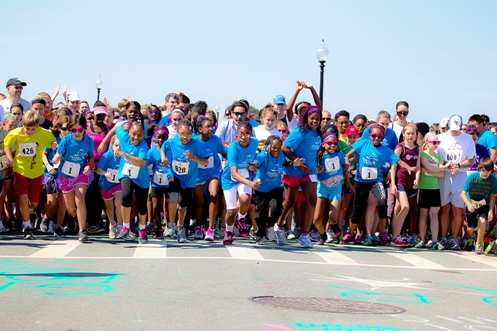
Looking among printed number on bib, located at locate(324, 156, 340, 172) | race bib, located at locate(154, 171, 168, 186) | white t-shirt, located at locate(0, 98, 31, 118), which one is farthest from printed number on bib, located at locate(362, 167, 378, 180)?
white t-shirt, located at locate(0, 98, 31, 118)

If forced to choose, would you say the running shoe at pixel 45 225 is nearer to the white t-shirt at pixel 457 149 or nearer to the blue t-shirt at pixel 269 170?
the blue t-shirt at pixel 269 170

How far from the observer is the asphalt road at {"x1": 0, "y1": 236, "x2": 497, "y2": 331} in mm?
7238

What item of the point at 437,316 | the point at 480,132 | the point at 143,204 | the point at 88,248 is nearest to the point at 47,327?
the point at 437,316

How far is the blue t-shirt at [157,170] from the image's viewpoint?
46.3 ft

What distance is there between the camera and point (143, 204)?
13.8m

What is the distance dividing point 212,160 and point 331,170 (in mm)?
1856

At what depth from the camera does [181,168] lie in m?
14.0

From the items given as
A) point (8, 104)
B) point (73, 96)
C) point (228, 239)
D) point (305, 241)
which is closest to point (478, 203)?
point (305, 241)

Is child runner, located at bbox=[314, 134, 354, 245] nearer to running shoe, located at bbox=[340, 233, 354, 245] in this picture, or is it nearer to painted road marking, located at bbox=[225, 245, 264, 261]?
running shoe, located at bbox=[340, 233, 354, 245]

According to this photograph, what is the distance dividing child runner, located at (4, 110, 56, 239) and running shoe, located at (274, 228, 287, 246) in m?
3.68

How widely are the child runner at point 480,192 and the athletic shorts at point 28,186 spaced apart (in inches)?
261

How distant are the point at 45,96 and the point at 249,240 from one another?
14.8 ft

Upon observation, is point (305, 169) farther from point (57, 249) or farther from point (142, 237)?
point (57, 249)

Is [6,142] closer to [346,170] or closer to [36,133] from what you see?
[36,133]
